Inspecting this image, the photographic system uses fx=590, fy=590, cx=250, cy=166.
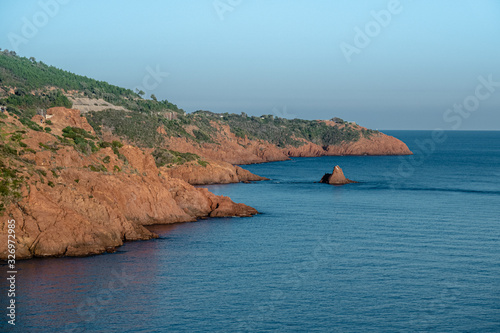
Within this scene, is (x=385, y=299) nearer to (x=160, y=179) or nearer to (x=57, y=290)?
(x=57, y=290)

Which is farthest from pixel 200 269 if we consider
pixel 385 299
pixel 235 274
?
pixel 385 299

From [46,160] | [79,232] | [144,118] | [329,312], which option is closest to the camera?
[329,312]

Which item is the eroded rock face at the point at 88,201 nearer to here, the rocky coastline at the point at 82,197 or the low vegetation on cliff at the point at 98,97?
the rocky coastline at the point at 82,197

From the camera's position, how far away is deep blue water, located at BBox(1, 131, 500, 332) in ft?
127

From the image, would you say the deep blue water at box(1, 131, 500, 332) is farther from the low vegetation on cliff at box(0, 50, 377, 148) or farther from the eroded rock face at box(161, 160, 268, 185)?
the low vegetation on cliff at box(0, 50, 377, 148)

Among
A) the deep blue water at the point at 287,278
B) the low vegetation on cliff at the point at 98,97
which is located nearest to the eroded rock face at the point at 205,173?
the low vegetation on cliff at the point at 98,97

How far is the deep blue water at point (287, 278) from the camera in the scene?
38.8m

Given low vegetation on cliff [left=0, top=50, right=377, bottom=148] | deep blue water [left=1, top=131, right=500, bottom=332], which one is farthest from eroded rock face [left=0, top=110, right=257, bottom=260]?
low vegetation on cliff [left=0, top=50, right=377, bottom=148]

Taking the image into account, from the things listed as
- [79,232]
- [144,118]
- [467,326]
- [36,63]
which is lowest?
[467,326]

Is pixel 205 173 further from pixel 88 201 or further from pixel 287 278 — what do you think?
pixel 287 278

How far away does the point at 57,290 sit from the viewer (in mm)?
44250

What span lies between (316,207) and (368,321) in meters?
53.9

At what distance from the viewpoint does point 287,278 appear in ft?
160

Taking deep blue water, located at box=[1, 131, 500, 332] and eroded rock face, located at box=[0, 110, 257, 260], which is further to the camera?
eroded rock face, located at box=[0, 110, 257, 260]
